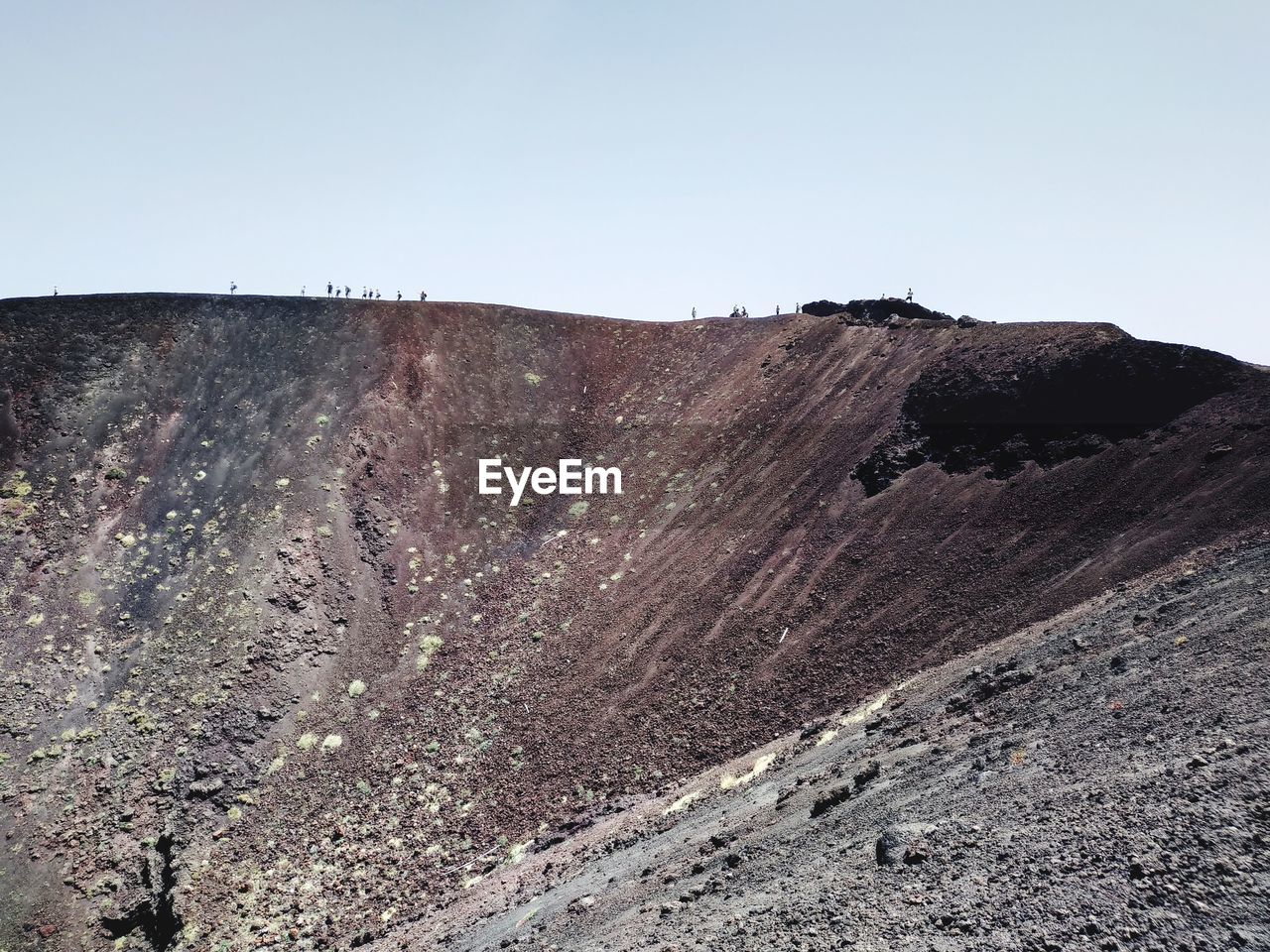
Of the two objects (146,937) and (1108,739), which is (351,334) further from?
(1108,739)

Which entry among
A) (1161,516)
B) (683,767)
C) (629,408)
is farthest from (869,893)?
(629,408)

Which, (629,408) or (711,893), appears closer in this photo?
(711,893)

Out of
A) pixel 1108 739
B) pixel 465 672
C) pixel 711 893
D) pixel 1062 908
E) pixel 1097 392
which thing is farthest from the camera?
pixel 465 672

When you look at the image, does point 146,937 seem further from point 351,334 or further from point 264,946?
point 351,334

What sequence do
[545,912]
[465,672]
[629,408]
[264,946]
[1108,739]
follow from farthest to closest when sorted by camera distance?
[629,408], [465,672], [264,946], [545,912], [1108,739]

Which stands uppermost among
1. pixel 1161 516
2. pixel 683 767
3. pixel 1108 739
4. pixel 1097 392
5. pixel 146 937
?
pixel 1097 392

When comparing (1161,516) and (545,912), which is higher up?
(1161,516)
